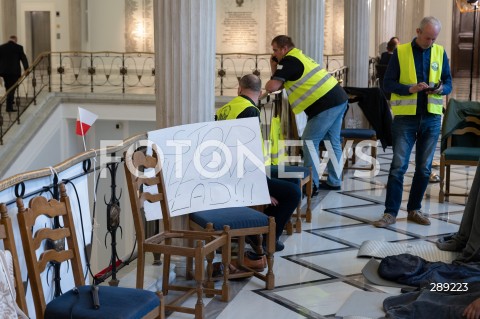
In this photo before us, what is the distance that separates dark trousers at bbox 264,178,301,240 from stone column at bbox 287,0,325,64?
4.04 m

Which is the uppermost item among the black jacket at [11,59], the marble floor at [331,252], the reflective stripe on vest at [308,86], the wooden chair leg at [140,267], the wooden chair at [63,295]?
the black jacket at [11,59]

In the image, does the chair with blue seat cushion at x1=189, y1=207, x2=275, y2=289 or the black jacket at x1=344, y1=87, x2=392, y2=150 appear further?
the black jacket at x1=344, y1=87, x2=392, y2=150

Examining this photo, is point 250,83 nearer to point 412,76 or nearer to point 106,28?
point 412,76

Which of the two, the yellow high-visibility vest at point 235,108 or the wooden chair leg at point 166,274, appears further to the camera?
the yellow high-visibility vest at point 235,108

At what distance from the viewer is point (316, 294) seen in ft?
17.4

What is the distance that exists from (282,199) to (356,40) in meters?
7.95

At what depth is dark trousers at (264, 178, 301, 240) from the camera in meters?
5.99

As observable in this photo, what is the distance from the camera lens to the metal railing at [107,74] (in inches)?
653

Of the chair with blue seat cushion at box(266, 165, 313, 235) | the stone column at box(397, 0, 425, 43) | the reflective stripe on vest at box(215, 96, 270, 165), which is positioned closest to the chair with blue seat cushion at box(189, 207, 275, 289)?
the reflective stripe on vest at box(215, 96, 270, 165)

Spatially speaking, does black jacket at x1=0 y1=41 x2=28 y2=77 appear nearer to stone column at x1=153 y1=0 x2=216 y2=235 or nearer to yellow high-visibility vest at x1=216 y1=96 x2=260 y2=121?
yellow high-visibility vest at x1=216 y1=96 x2=260 y2=121

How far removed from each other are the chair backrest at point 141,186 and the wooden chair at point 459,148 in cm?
392

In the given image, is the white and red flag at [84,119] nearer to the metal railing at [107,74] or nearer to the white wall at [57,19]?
the metal railing at [107,74]

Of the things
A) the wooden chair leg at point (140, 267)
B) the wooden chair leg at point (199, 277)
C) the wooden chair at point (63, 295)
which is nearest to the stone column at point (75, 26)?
the wooden chair leg at point (140, 267)

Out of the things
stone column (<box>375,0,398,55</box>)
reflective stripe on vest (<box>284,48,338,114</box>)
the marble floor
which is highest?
stone column (<box>375,0,398,55</box>)
